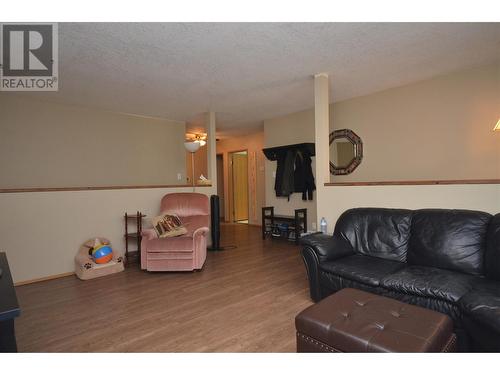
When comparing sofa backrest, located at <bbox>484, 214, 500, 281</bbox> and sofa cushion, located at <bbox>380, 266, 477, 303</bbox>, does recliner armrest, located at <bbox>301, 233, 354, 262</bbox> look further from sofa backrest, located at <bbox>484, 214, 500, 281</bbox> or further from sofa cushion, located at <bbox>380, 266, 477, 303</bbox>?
sofa backrest, located at <bbox>484, 214, 500, 281</bbox>

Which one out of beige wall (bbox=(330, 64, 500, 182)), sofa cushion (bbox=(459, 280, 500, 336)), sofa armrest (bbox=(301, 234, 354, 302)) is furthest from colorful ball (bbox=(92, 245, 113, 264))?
beige wall (bbox=(330, 64, 500, 182))

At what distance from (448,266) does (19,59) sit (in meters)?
4.19

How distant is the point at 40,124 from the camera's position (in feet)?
13.2

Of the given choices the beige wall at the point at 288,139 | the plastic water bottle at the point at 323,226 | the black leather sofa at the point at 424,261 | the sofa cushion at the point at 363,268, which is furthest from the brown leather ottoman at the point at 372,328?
the beige wall at the point at 288,139

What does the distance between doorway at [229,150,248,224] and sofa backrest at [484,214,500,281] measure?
18.5 ft

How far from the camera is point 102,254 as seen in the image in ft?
10.8

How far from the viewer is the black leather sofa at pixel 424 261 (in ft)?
5.17

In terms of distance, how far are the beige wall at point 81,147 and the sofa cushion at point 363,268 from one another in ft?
12.9

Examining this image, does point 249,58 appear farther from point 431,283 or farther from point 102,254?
point 102,254

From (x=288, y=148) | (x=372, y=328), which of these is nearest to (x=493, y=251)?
(x=372, y=328)

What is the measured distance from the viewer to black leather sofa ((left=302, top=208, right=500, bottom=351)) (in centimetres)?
158

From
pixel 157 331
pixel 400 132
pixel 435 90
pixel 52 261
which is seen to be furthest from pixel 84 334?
pixel 435 90

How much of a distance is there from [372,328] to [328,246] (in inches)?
44.3

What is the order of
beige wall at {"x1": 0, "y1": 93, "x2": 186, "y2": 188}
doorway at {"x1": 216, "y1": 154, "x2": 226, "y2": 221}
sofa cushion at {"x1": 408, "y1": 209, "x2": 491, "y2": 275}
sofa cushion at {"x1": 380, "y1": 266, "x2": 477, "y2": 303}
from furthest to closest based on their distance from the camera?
doorway at {"x1": 216, "y1": 154, "x2": 226, "y2": 221}, beige wall at {"x1": 0, "y1": 93, "x2": 186, "y2": 188}, sofa cushion at {"x1": 408, "y1": 209, "x2": 491, "y2": 275}, sofa cushion at {"x1": 380, "y1": 266, "x2": 477, "y2": 303}
